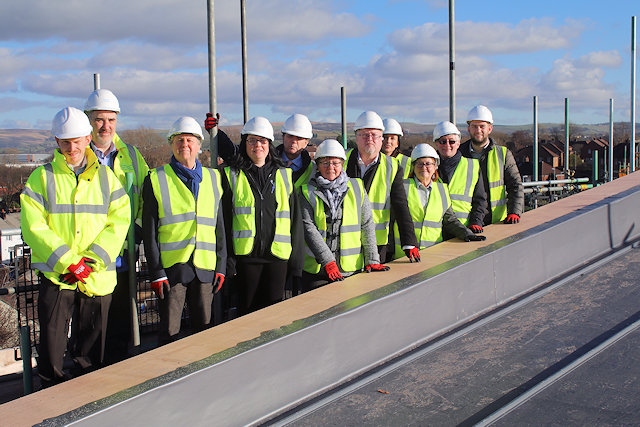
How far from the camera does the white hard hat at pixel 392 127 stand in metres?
6.78

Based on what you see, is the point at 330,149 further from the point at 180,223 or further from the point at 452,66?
the point at 452,66

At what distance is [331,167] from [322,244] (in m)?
0.58

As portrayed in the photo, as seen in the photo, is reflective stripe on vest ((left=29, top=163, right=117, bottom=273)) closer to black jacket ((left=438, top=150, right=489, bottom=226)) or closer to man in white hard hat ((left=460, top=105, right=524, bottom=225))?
black jacket ((left=438, top=150, right=489, bottom=226))

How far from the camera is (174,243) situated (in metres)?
4.82

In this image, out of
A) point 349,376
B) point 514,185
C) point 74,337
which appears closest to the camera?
point 349,376

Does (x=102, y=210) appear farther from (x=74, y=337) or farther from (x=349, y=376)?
(x=349, y=376)

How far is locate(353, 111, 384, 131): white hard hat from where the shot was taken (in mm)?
5855

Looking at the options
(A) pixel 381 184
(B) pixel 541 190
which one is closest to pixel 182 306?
(A) pixel 381 184

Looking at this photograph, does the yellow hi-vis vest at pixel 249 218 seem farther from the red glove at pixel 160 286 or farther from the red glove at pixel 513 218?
the red glove at pixel 513 218

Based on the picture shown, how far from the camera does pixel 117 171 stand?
502 cm

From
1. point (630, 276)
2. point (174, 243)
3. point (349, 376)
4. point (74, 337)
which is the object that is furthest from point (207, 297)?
point (630, 276)

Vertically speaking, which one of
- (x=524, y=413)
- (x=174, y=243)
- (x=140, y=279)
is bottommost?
(x=524, y=413)

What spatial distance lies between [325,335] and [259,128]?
1.77 meters

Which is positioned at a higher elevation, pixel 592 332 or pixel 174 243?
pixel 174 243
